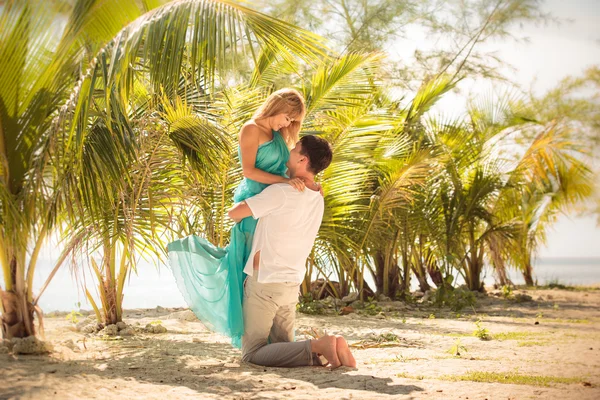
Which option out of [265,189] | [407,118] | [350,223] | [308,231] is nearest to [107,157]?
[265,189]

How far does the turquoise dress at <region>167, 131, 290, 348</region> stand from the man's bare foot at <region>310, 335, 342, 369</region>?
0.46 metres

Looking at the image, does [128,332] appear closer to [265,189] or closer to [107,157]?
[107,157]

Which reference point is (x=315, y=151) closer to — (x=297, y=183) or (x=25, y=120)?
(x=297, y=183)

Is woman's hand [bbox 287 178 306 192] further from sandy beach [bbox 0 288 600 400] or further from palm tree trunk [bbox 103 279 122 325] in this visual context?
palm tree trunk [bbox 103 279 122 325]

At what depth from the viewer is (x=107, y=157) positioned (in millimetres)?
3840

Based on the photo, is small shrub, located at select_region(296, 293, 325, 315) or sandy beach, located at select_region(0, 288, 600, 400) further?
small shrub, located at select_region(296, 293, 325, 315)

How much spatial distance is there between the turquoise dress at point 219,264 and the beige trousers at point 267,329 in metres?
0.09

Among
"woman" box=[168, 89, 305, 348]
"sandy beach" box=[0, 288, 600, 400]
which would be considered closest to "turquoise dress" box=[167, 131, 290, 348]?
"woman" box=[168, 89, 305, 348]

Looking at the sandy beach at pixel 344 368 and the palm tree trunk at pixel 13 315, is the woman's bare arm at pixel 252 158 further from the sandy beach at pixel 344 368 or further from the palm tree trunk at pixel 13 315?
the palm tree trunk at pixel 13 315

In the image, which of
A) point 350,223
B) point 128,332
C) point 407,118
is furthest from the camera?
point 407,118

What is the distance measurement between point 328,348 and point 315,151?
3.62 feet

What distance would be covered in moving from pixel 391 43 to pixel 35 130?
742 centimetres

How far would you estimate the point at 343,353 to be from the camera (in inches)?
144

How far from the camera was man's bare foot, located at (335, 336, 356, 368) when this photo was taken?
3.64 m
